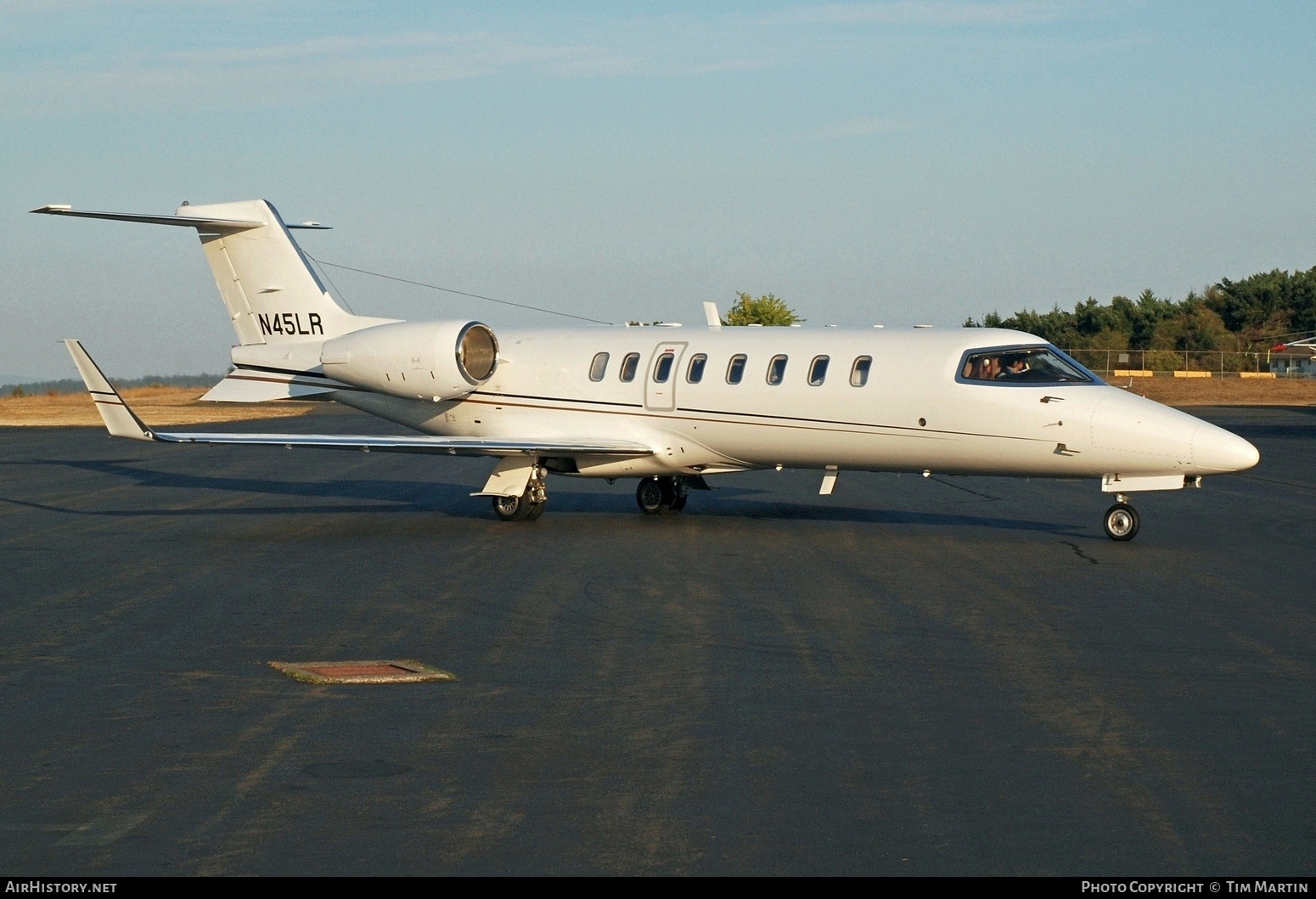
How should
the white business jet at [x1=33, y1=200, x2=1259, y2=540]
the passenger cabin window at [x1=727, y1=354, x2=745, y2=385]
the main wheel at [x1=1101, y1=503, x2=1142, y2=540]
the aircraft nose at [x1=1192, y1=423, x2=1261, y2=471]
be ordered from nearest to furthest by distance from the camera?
the aircraft nose at [x1=1192, y1=423, x2=1261, y2=471] < the white business jet at [x1=33, y1=200, x2=1259, y2=540] < the main wheel at [x1=1101, y1=503, x2=1142, y2=540] < the passenger cabin window at [x1=727, y1=354, x2=745, y2=385]

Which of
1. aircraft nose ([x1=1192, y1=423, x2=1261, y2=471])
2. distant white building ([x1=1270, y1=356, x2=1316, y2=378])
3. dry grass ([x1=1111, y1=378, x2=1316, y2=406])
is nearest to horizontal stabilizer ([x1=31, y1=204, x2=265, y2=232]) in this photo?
aircraft nose ([x1=1192, y1=423, x2=1261, y2=471])

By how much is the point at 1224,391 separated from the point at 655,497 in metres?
63.4

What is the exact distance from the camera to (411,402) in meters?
22.1

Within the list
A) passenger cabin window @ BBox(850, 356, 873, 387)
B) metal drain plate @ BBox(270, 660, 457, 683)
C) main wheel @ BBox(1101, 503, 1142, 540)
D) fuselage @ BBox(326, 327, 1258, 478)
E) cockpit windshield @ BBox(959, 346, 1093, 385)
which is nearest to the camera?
metal drain plate @ BBox(270, 660, 457, 683)

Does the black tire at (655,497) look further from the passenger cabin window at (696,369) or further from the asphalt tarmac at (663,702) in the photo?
the asphalt tarmac at (663,702)

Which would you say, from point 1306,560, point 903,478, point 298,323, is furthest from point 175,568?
point 903,478

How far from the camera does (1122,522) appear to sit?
57.2 feet

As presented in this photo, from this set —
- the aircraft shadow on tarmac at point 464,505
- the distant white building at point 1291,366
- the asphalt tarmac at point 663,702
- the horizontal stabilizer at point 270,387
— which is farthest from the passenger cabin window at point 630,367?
the distant white building at point 1291,366

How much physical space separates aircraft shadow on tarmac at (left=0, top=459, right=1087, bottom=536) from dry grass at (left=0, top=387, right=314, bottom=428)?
57.1 feet

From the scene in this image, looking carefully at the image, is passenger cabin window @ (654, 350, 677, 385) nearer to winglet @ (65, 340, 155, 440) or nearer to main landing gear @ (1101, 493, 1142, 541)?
main landing gear @ (1101, 493, 1142, 541)

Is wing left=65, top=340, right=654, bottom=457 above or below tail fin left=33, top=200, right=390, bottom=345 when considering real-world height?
below

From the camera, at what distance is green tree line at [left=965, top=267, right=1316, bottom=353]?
103500 millimetres

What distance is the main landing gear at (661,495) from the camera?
21.2m
